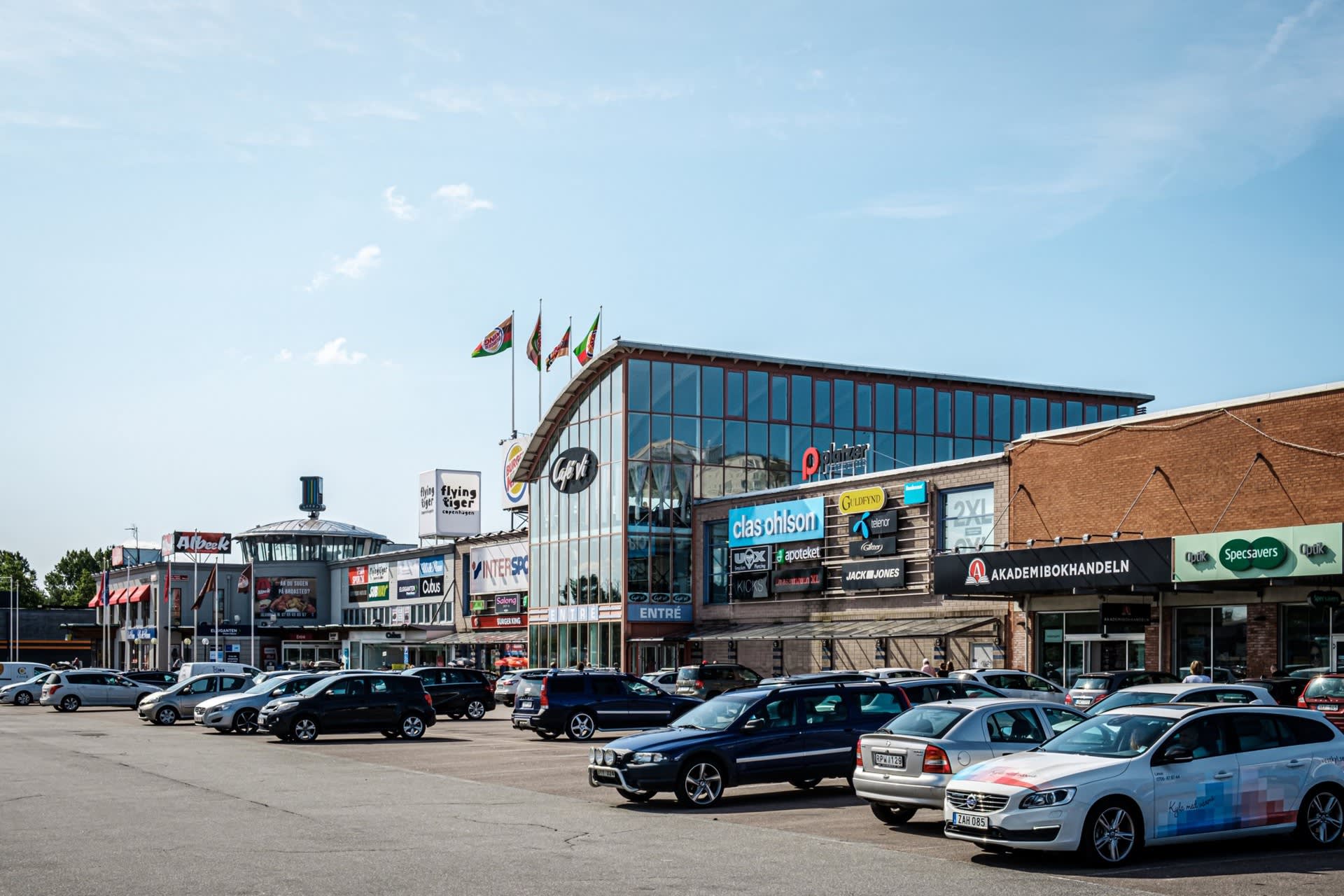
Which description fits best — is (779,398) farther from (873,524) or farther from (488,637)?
(488,637)

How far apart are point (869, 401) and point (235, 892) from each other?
181 ft

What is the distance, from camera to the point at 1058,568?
36.8 meters

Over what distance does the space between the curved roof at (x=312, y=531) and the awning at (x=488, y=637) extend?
27.8 m

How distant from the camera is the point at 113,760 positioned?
2588cm

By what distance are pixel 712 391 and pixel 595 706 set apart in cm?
3053

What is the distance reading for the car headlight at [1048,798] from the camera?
1294 centimetres

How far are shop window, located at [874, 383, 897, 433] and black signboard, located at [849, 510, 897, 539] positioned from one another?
15.9m

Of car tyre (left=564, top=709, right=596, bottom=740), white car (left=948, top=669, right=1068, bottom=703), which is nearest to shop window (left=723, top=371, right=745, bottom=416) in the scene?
car tyre (left=564, top=709, right=596, bottom=740)

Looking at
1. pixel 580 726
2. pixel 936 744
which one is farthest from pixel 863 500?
pixel 936 744

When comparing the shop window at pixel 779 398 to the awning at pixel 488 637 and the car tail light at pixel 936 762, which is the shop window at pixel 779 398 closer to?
the awning at pixel 488 637

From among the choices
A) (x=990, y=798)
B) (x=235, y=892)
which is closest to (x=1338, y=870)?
(x=990, y=798)

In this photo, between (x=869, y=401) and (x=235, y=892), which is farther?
(x=869, y=401)

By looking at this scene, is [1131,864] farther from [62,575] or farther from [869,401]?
[62,575]

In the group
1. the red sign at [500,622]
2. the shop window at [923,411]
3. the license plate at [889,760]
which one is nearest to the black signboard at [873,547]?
the shop window at [923,411]
